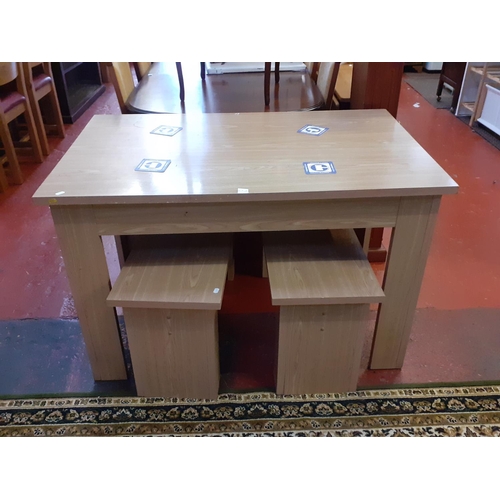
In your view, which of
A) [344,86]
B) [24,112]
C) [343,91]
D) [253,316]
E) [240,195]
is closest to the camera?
[240,195]

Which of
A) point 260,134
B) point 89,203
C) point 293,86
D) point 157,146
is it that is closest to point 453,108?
point 293,86

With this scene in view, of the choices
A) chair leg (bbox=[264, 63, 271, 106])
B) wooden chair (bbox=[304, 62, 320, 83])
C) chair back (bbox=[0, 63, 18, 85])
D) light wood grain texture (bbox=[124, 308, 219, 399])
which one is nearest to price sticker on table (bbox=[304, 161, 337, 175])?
light wood grain texture (bbox=[124, 308, 219, 399])

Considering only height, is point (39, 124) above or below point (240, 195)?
below

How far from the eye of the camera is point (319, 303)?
1358mm

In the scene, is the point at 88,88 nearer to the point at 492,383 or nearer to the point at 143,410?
the point at 143,410

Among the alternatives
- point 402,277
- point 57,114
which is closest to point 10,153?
point 57,114

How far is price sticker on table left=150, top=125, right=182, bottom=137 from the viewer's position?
1.70 meters

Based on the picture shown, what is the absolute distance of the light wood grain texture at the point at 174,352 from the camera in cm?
142

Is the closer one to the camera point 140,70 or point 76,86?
point 140,70

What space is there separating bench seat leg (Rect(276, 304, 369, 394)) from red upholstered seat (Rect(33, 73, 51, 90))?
2972mm

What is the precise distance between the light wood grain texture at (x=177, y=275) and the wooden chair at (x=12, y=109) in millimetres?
1927

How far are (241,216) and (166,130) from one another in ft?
1.94

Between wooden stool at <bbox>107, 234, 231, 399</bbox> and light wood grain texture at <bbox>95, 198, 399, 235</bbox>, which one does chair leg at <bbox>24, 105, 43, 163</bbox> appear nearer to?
wooden stool at <bbox>107, 234, 231, 399</bbox>

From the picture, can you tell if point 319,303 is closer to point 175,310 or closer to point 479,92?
point 175,310
